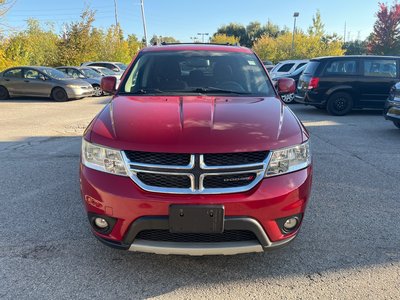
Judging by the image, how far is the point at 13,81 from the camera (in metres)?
15.6

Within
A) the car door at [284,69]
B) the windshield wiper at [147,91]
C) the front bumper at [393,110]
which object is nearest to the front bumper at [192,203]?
the windshield wiper at [147,91]

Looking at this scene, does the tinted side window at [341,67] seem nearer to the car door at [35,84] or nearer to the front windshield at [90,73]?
the car door at [35,84]

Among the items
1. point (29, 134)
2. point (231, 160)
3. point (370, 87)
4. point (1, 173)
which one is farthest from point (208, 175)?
point (370, 87)

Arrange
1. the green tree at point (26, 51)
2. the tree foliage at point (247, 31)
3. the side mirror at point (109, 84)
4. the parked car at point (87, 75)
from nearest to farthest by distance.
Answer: the side mirror at point (109, 84)
the parked car at point (87, 75)
the green tree at point (26, 51)
the tree foliage at point (247, 31)

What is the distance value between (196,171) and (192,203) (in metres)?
0.22

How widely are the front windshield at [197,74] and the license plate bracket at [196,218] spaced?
169 centimetres

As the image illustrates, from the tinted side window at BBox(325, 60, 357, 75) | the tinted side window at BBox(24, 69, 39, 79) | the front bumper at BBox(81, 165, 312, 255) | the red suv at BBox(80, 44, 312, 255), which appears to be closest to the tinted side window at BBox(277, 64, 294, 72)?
the tinted side window at BBox(325, 60, 357, 75)

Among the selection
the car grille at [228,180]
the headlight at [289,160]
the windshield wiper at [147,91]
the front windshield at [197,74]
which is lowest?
the car grille at [228,180]

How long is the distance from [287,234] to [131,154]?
132 cm

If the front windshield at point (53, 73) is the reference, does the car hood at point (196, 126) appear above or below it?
below

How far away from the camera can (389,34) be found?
36281mm

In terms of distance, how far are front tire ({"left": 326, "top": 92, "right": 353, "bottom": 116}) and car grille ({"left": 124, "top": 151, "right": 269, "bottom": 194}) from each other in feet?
29.8

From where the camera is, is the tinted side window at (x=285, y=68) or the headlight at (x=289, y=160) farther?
the tinted side window at (x=285, y=68)

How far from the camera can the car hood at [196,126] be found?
2.50 metres
